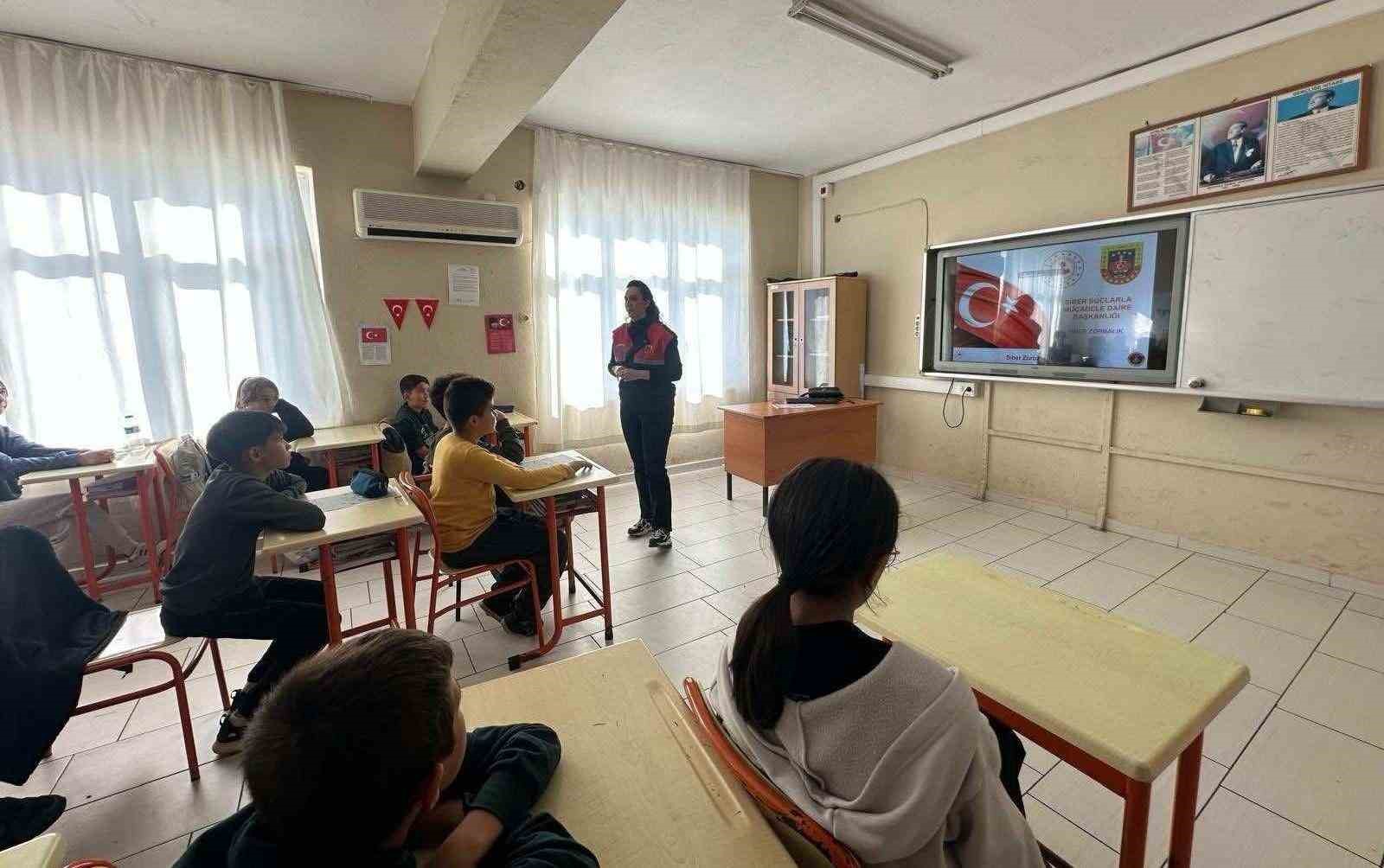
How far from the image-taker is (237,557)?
1828mm

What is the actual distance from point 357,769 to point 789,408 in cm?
367

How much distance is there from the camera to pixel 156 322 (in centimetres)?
334

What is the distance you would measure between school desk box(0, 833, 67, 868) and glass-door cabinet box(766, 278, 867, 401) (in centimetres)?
435

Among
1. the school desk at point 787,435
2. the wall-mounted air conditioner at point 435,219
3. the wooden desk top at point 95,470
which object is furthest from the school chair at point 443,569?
the wall-mounted air conditioner at point 435,219

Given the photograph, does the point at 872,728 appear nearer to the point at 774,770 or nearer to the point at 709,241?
the point at 774,770

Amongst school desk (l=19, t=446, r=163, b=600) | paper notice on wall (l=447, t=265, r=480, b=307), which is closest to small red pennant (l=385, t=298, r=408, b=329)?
paper notice on wall (l=447, t=265, r=480, b=307)

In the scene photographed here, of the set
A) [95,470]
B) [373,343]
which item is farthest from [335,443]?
[95,470]

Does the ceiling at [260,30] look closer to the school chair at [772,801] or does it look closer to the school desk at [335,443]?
the school desk at [335,443]

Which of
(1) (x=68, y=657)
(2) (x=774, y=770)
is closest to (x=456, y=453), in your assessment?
(1) (x=68, y=657)

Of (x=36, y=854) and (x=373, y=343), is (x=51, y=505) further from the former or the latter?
(x=36, y=854)

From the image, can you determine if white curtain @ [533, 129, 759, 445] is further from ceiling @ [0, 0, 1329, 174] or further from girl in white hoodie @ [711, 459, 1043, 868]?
girl in white hoodie @ [711, 459, 1043, 868]

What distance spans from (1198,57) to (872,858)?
4235 millimetres

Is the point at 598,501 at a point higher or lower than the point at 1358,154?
lower

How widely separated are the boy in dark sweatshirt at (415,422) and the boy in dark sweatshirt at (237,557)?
5.77 ft
